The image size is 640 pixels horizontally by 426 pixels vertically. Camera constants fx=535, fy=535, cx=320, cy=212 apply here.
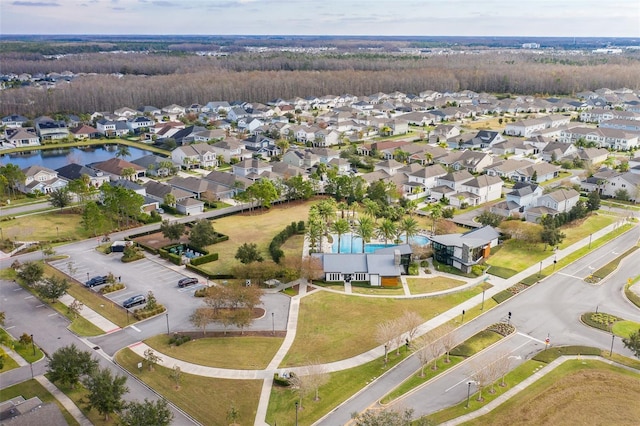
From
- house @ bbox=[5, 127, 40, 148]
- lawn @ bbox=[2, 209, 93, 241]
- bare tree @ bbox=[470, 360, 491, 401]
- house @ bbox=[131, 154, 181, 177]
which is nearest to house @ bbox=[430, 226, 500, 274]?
bare tree @ bbox=[470, 360, 491, 401]

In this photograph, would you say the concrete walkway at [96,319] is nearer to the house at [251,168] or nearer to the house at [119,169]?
the house at [119,169]

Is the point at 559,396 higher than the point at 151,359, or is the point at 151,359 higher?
the point at 151,359

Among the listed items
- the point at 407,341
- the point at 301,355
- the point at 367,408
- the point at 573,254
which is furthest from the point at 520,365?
the point at 573,254

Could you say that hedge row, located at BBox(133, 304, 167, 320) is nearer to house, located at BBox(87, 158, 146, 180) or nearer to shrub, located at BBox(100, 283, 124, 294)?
shrub, located at BBox(100, 283, 124, 294)

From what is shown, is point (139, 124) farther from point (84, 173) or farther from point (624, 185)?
point (624, 185)

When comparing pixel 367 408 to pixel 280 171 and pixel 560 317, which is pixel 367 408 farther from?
pixel 280 171

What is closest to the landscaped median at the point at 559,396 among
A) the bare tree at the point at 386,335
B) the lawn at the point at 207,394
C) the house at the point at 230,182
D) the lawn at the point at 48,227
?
the bare tree at the point at 386,335

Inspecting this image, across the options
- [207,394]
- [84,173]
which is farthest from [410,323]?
[84,173]
